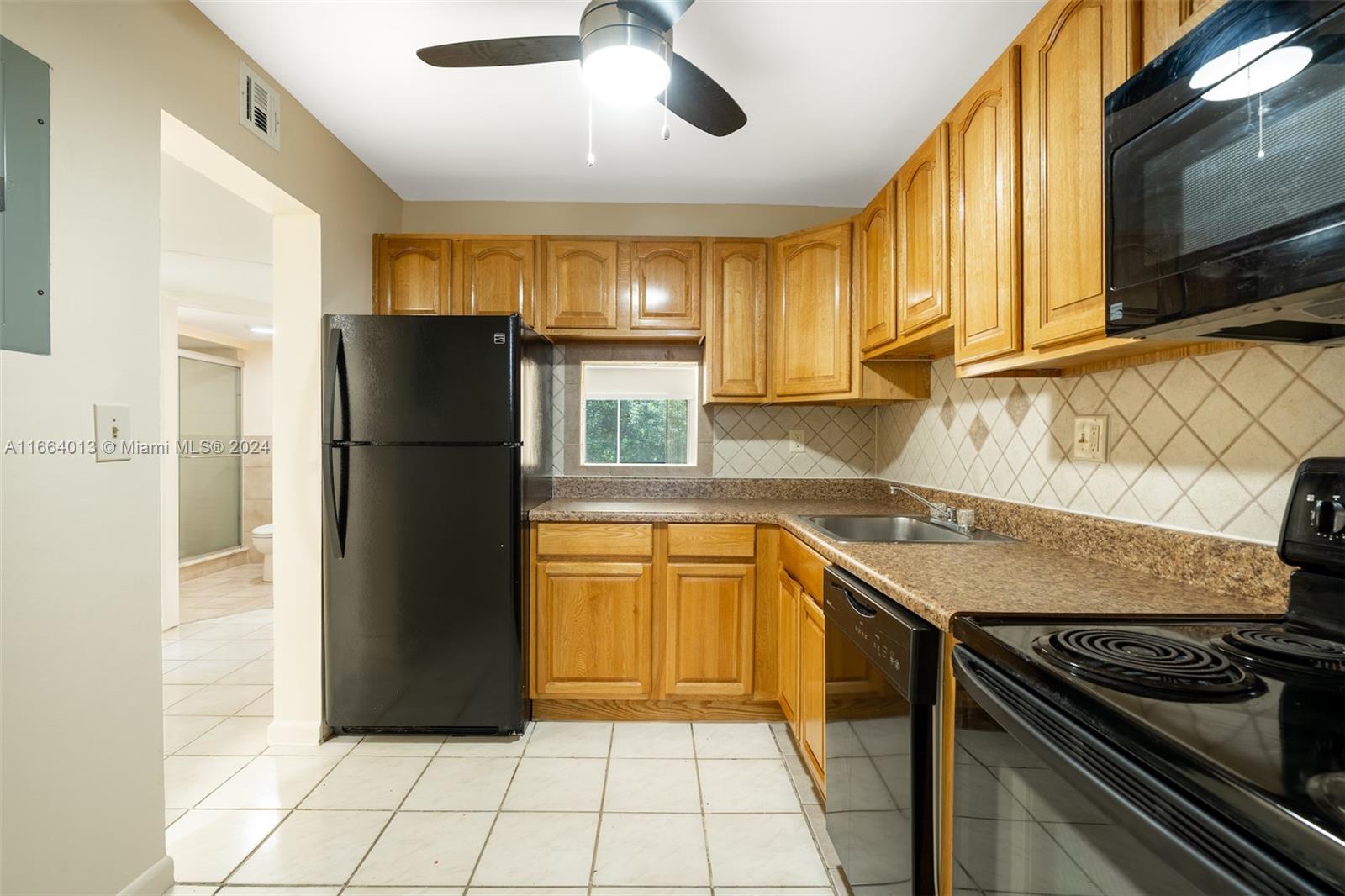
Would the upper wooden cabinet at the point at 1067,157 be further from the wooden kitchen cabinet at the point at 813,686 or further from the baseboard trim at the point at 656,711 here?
the baseboard trim at the point at 656,711

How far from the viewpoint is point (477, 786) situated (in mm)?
2121

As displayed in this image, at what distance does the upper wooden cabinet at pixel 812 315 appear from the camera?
8.73 ft

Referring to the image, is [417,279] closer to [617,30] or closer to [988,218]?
[617,30]

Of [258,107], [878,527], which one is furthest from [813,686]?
[258,107]

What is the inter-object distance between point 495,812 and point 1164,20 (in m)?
2.57

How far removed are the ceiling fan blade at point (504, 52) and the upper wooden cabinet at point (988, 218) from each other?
1090 mm

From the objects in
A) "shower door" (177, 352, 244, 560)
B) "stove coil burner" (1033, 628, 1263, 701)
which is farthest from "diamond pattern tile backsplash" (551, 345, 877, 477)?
"shower door" (177, 352, 244, 560)

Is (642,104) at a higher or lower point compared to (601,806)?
higher

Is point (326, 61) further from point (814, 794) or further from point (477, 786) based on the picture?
point (814, 794)

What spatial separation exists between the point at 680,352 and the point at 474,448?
3.99 ft

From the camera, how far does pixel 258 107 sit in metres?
1.98

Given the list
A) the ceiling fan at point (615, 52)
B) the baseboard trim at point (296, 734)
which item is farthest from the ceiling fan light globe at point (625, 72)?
the baseboard trim at point (296, 734)

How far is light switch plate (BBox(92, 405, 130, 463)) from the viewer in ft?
4.65

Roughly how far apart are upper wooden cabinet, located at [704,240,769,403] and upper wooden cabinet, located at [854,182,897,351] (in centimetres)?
46
